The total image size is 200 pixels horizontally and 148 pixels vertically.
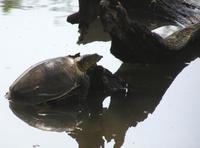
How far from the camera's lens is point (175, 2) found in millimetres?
7520

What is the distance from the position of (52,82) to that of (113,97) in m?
0.73

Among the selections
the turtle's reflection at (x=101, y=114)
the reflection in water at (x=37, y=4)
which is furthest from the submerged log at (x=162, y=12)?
the turtle's reflection at (x=101, y=114)

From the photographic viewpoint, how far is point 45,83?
169 inches

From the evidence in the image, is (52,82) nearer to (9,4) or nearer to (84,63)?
(84,63)

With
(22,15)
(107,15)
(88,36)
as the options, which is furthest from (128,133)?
(22,15)

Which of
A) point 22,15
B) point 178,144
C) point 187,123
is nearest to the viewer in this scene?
point 178,144

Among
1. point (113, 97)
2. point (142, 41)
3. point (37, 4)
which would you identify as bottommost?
point (37, 4)

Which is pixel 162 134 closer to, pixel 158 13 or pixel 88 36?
pixel 88 36

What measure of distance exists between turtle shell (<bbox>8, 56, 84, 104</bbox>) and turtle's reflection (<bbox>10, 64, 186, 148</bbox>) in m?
0.10

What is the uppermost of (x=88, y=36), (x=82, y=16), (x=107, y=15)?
(x=107, y=15)

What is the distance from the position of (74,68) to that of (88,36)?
2.26 metres

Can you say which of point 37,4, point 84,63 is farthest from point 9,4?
point 84,63

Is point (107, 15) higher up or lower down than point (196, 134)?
higher up

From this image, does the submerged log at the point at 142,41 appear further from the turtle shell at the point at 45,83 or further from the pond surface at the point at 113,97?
the turtle shell at the point at 45,83
